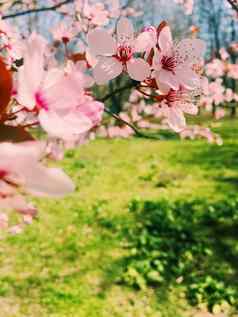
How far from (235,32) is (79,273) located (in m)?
29.7

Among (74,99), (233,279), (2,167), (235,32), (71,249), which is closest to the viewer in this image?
(2,167)

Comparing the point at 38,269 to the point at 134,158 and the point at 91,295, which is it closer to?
the point at 91,295

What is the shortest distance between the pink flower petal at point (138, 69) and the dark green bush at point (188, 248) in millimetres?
3453

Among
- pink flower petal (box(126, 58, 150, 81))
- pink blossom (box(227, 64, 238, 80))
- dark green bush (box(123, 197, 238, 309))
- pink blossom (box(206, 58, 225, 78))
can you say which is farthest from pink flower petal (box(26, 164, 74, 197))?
pink blossom (box(206, 58, 225, 78))

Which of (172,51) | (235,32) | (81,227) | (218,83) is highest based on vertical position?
(172,51)

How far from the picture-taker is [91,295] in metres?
4.16

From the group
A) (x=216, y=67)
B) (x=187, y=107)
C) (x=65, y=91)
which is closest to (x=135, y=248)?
(x=216, y=67)

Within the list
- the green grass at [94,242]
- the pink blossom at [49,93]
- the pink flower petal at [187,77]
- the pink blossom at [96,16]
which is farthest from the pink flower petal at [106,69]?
the green grass at [94,242]

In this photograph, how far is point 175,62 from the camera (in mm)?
1043

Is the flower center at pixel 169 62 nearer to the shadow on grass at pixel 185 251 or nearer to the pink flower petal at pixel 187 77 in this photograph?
the pink flower petal at pixel 187 77

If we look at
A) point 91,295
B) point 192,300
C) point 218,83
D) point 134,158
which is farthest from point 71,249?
point 134,158

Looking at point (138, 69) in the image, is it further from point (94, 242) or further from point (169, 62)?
point (94, 242)

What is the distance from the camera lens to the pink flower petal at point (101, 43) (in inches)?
39.8

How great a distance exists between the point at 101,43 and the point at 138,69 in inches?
3.5
